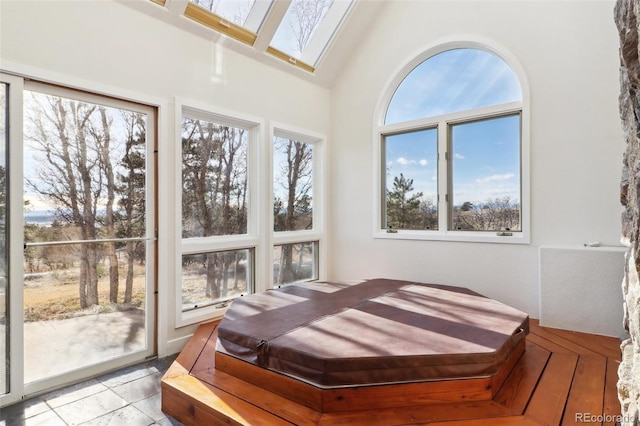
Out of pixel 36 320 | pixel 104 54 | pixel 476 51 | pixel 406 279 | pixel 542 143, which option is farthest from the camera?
pixel 406 279

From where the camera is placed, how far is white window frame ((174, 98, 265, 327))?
2.79 meters

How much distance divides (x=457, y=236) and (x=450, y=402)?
1988 mm

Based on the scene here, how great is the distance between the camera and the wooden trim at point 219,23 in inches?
110

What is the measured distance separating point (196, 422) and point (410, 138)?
10.6 feet

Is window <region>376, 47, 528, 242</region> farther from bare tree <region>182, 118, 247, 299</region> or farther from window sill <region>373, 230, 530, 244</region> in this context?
bare tree <region>182, 118, 247, 299</region>

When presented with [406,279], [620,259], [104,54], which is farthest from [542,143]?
[104,54]

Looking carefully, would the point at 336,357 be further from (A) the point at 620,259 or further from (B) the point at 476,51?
(B) the point at 476,51

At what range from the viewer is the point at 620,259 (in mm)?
2455

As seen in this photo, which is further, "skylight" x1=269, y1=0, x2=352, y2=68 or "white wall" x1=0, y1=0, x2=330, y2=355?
"skylight" x1=269, y1=0, x2=352, y2=68

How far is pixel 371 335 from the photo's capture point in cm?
194

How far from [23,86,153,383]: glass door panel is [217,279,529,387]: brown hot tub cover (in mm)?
888

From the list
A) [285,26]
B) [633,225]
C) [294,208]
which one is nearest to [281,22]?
[285,26]

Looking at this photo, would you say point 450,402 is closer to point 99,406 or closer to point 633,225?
point 633,225

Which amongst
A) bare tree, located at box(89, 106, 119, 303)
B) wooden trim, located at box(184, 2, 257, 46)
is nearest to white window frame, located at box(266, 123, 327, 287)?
wooden trim, located at box(184, 2, 257, 46)
